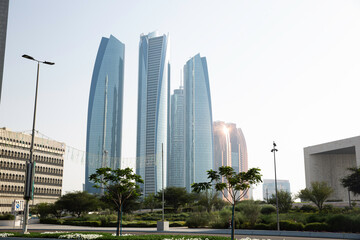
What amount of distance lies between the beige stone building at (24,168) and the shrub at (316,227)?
9364 centimetres

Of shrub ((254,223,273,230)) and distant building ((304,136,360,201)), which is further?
distant building ((304,136,360,201))

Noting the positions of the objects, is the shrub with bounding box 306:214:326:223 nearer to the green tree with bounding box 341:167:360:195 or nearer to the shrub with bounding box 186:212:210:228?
the shrub with bounding box 186:212:210:228

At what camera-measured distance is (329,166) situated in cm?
9719

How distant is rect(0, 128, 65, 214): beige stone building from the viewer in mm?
122750

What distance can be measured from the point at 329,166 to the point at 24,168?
3890 inches

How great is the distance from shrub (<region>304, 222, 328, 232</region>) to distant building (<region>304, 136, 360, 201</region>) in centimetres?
6089

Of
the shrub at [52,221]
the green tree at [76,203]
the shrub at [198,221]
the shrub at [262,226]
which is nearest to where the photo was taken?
the shrub at [262,226]

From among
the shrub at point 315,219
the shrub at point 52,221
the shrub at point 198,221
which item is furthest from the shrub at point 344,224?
the shrub at point 52,221

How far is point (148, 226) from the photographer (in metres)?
47.1

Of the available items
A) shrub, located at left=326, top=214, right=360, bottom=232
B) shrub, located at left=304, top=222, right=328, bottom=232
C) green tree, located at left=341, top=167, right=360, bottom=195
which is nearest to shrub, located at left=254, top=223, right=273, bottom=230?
shrub, located at left=304, top=222, right=328, bottom=232

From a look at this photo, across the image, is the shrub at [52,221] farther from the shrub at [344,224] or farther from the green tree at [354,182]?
the green tree at [354,182]

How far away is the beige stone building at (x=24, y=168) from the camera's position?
122750 mm

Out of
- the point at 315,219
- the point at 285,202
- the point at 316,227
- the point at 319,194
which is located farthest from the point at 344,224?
the point at 319,194

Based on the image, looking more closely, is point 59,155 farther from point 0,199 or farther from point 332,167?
point 332,167
